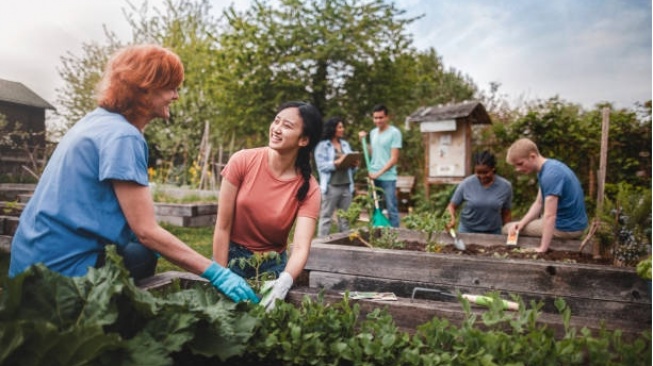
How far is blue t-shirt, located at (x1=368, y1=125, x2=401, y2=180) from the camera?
5.40 m

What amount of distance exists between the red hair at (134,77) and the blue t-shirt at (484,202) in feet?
10.0

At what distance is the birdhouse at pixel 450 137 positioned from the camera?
6.99m

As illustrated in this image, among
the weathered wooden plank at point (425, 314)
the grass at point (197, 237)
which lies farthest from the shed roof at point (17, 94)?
the grass at point (197, 237)

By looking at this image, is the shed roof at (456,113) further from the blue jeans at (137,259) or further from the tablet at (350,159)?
the blue jeans at (137,259)

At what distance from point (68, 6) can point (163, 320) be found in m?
1.60

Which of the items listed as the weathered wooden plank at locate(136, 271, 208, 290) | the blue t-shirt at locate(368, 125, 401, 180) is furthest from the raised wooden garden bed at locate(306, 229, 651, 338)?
the blue t-shirt at locate(368, 125, 401, 180)

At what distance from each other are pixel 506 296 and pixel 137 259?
5.74ft

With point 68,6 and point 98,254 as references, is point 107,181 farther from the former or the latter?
point 68,6

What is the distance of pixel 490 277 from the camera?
97.6 inches

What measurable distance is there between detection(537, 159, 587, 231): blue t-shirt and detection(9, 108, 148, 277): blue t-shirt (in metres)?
2.67

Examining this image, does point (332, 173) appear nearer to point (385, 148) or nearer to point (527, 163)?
point (385, 148)

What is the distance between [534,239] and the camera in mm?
3623

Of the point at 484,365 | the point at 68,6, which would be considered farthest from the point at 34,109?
the point at 484,365

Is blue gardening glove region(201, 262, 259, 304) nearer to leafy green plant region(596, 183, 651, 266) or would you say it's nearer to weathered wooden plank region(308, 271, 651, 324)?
weathered wooden plank region(308, 271, 651, 324)
